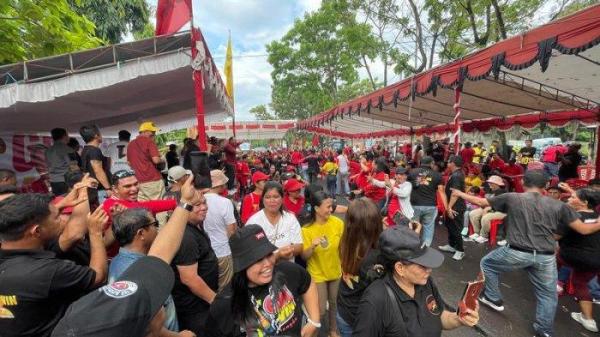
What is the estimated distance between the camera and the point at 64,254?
203 centimetres

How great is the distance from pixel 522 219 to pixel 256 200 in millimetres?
3132

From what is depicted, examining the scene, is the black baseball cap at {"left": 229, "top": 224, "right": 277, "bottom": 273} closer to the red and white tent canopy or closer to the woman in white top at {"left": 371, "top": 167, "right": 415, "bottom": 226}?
the woman in white top at {"left": 371, "top": 167, "right": 415, "bottom": 226}

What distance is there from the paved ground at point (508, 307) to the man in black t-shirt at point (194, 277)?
2.75 meters

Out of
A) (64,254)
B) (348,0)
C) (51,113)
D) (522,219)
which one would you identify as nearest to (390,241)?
(64,254)

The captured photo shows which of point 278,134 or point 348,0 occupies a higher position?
point 348,0

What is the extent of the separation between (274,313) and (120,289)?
113 centimetres

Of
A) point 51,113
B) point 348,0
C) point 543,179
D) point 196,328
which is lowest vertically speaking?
point 196,328

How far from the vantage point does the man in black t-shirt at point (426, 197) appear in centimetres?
547

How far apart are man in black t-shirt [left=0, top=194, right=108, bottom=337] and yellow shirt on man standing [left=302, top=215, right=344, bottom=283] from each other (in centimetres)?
186

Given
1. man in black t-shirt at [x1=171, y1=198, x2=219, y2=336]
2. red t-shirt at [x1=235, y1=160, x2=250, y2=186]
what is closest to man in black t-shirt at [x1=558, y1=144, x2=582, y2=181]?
red t-shirt at [x1=235, y1=160, x2=250, y2=186]

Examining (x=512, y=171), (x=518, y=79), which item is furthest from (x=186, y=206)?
(x=512, y=171)

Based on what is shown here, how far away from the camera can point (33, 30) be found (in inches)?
235

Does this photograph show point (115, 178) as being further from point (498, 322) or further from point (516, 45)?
point (516, 45)

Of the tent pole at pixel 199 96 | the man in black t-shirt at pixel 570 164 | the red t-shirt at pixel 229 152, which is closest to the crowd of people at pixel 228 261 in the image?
the tent pole at pixel 199 96
